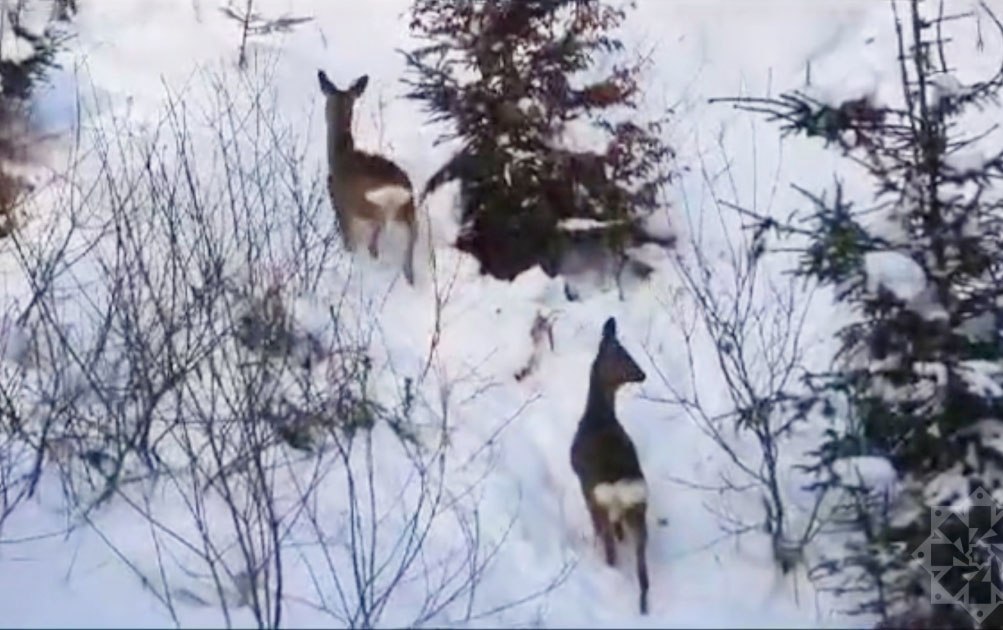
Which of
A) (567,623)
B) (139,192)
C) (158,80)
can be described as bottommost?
(567,623)

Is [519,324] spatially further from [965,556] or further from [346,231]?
[965,556]

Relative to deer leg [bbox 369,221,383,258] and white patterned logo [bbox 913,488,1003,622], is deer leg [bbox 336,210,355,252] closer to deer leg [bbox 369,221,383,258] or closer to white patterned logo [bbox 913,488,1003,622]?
deer leg [bbox 369,221,383,258]

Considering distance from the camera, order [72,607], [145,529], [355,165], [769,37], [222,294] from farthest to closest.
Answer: [769,37]
[355,165]
[222,294]
[145,529]
[72,607]

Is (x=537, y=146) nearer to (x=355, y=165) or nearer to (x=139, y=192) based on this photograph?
(x=355, y=165)

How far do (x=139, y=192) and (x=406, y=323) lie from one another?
1.57 metres

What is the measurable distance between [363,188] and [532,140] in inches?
33.4

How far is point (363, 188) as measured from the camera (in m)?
9.30

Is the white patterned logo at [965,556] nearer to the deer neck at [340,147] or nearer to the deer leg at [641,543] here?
the deer leg at [641,543]

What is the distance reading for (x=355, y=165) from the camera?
9.34 metres

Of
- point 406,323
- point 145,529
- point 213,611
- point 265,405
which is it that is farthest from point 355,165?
point 213,611

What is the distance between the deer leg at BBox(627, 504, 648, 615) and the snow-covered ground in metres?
0.07

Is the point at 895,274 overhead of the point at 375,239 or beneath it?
beneath

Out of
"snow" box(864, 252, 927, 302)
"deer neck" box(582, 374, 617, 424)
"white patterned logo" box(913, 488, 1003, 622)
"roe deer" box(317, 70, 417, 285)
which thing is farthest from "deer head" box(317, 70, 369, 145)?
"white patterned logo" box(913, 488, 1003, 622)

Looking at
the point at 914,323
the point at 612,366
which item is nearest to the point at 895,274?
the point at 914,323
